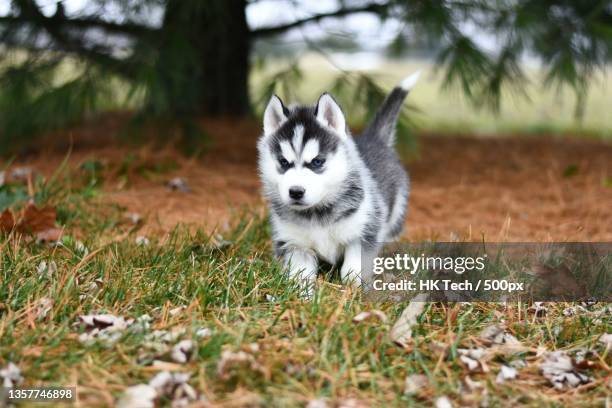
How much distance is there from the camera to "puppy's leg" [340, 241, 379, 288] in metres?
3.68

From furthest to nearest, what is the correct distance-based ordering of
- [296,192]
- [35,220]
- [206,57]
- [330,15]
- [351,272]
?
[206,57] < [330,15] < [35,220] < [351,272] < [296,192]

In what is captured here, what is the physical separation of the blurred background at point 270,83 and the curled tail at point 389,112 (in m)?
0.74

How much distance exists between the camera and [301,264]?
3.70 meters

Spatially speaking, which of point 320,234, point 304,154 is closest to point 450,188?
point 320,234

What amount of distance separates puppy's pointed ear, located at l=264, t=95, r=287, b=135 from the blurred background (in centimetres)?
126

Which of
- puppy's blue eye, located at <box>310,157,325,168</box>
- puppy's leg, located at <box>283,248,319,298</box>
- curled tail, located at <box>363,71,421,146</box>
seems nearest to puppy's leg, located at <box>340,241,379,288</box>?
puppy's leg, located at <box>283,248,319,298</box>

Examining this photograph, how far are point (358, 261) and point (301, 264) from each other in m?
0.31

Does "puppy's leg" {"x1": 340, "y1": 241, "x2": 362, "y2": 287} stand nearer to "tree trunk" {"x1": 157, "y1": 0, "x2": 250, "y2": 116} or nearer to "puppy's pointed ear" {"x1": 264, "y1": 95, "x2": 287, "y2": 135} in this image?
"puppy's pointed ear" {"x1": 264, "y1": 95, "x2": 287, "y2": 135}

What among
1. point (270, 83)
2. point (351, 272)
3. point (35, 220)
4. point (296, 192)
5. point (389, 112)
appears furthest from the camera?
point (270, 83)

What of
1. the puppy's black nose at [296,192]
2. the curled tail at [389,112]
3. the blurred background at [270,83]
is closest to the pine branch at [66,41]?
the blurred background at [270,83]

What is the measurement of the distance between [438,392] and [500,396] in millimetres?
252

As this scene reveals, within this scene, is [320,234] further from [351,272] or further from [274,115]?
[274,115]

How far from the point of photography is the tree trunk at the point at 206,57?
5.57 metres

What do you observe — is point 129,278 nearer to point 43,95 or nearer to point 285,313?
point 285,313
